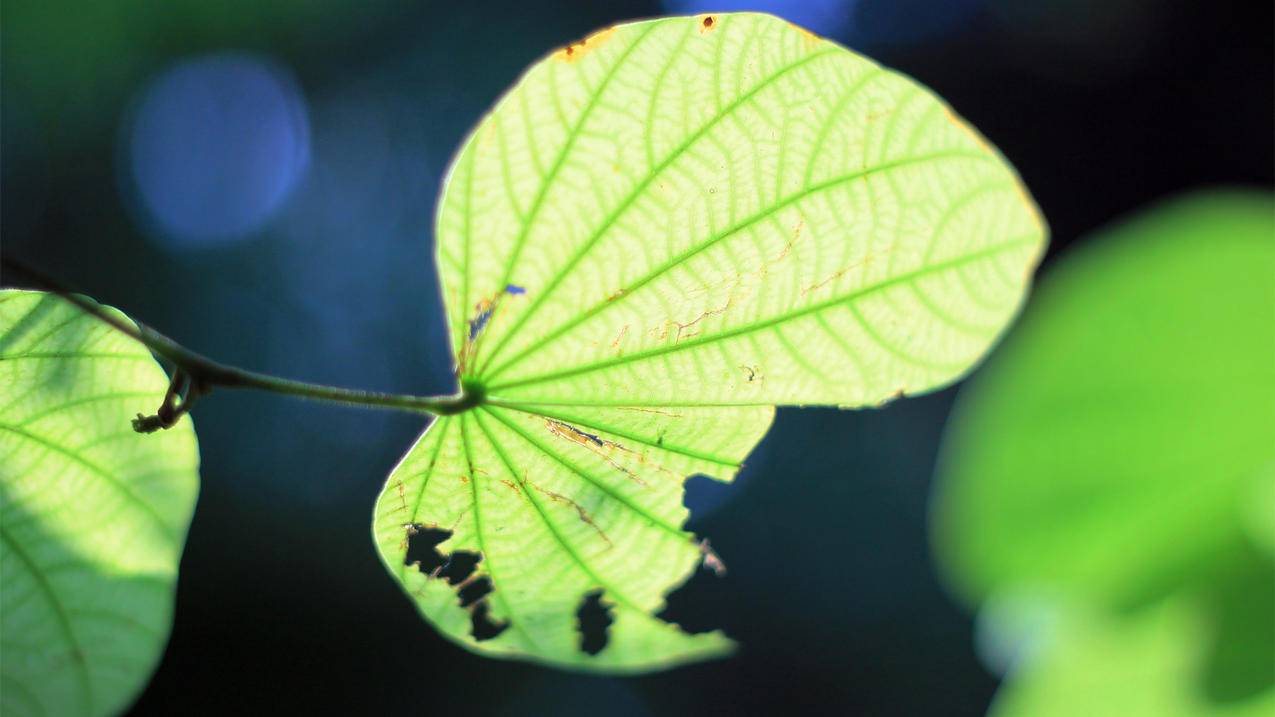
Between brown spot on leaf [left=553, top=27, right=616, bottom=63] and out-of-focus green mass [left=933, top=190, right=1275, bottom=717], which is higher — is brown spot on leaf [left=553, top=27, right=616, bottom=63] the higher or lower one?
the higher one

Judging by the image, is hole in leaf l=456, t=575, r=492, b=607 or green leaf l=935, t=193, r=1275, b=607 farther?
green leaf l=935, t=193, r=1275, b=607

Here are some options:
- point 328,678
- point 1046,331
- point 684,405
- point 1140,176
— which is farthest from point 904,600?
point 684,405

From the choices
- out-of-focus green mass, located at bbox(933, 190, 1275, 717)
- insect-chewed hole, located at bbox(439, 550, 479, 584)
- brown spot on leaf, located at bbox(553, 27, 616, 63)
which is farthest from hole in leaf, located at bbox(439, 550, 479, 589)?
out-of-focus green mass, located at bbox(933, 190, 1275, 717)

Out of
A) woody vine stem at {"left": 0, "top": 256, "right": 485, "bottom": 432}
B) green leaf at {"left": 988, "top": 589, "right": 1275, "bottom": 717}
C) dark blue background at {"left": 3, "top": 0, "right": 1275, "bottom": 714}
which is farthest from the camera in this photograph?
dark blue background at {"left": 3, "top": 0, "right": 1275, "bottom": 714}

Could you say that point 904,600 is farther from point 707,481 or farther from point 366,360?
point 707,481

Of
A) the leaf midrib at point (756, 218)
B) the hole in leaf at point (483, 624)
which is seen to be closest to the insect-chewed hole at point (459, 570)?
the hole in leaf at point (483, 624)

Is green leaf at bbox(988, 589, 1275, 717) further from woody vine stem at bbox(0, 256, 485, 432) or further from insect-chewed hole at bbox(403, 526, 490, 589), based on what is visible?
woody vine stem at bbox(0, 256, 485, 432)
